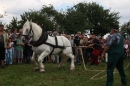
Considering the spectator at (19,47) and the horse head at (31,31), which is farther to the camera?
the spectator at (19,47)

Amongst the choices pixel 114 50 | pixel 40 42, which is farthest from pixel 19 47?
pixel 114 50

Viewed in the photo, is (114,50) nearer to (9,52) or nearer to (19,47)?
(9,52)

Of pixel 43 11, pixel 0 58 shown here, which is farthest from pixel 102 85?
pixel 43 11

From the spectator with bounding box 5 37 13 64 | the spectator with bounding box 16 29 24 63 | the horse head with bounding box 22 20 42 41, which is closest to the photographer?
the horse head with bounding box 22 20 42 41

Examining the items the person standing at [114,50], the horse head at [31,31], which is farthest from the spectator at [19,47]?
the person standing at [114,50]

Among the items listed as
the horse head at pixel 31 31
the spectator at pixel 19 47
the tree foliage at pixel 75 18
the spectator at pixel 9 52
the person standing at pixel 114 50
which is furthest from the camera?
the tree foliage at pixel 75 18

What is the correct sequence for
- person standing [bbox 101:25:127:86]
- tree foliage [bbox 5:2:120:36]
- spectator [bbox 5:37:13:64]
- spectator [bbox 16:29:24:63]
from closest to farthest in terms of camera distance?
person standing [bbox 101:25:127:86]
spectator [bbox 5:37:13:64]
spectator [bbox 16:29:24:63]
tree foliage [bbox 5:2:120:36]

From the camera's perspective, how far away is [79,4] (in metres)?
61.6

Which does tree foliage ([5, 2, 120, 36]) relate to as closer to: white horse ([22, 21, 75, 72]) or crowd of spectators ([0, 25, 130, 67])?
crowd of spectators ([0, 25, 130, 67])

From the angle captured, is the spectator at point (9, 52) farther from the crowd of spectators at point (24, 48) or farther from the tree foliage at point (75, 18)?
the tree foliage at point (75, 18)

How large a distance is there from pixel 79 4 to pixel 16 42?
48.8m

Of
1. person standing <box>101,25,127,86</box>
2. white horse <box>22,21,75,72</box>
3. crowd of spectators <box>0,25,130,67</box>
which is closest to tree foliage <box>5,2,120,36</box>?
crowd of spectators <box>0,25,130,67</box>

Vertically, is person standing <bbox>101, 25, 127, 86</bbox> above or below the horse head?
below

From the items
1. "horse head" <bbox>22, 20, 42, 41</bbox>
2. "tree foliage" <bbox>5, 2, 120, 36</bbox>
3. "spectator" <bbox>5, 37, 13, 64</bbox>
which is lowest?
"spectator" <bbox>5, 37, 13, 64</bbox>
